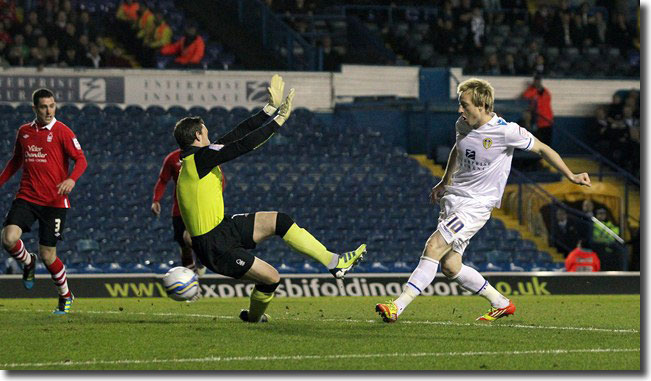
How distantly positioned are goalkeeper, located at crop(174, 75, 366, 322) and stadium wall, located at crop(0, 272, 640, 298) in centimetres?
686

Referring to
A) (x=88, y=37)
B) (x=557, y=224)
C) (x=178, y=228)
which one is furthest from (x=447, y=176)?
(x=88, y=37)

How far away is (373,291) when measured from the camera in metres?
18.2

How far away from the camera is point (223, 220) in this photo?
34.1ft

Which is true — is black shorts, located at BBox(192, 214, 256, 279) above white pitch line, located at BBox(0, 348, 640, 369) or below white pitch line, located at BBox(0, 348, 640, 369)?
above

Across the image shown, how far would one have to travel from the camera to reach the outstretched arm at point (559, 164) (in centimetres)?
996

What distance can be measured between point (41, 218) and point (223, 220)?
276 cm

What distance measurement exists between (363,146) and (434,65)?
3897 millimetres

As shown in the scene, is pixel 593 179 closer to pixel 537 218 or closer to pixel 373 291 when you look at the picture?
pixel 537 218

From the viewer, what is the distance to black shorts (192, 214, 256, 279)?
10.3 metres

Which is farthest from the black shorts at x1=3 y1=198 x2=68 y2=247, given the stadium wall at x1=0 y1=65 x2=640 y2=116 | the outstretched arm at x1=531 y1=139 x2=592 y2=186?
the stadium wall at x1=0 y1=65 x2=640 y2=116

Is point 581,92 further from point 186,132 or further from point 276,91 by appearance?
point 186,132

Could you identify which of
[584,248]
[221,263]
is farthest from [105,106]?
[221,263]

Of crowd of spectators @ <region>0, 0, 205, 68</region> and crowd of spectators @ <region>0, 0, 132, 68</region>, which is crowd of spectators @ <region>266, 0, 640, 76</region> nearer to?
crowd of spectators @ <region>0, 0, 205, 68</region>

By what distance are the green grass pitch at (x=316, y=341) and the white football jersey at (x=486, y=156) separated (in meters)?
1.22
